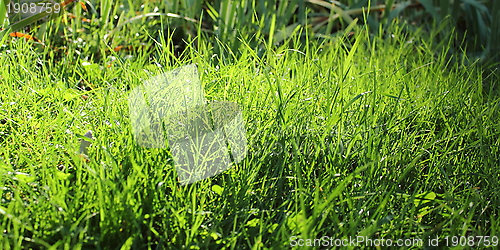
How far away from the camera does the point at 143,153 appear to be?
3.77 feet

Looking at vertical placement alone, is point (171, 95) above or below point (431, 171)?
above

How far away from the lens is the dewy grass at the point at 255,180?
3.24 ft

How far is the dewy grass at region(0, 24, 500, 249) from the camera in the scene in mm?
987

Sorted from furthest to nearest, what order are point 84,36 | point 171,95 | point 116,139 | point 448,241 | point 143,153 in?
point 84,36, point 171,95, point 116,139, point 143,153, point 448,241

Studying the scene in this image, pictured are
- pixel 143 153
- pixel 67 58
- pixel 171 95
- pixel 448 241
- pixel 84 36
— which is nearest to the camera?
pixel 448 241

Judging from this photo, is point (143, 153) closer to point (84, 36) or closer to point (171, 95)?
point (171, 95)

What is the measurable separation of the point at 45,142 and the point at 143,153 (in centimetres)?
35

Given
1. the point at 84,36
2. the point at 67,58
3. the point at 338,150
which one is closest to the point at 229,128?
the point at 338,150

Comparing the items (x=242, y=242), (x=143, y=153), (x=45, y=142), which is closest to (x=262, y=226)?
(x=242, y=242)

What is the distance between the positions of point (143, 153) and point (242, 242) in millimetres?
330

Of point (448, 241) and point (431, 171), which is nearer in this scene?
point (448, 241)

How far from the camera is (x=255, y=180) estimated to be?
1.27 meters

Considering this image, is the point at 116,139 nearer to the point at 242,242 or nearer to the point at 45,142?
the point at 45,142

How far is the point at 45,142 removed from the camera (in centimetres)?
131
